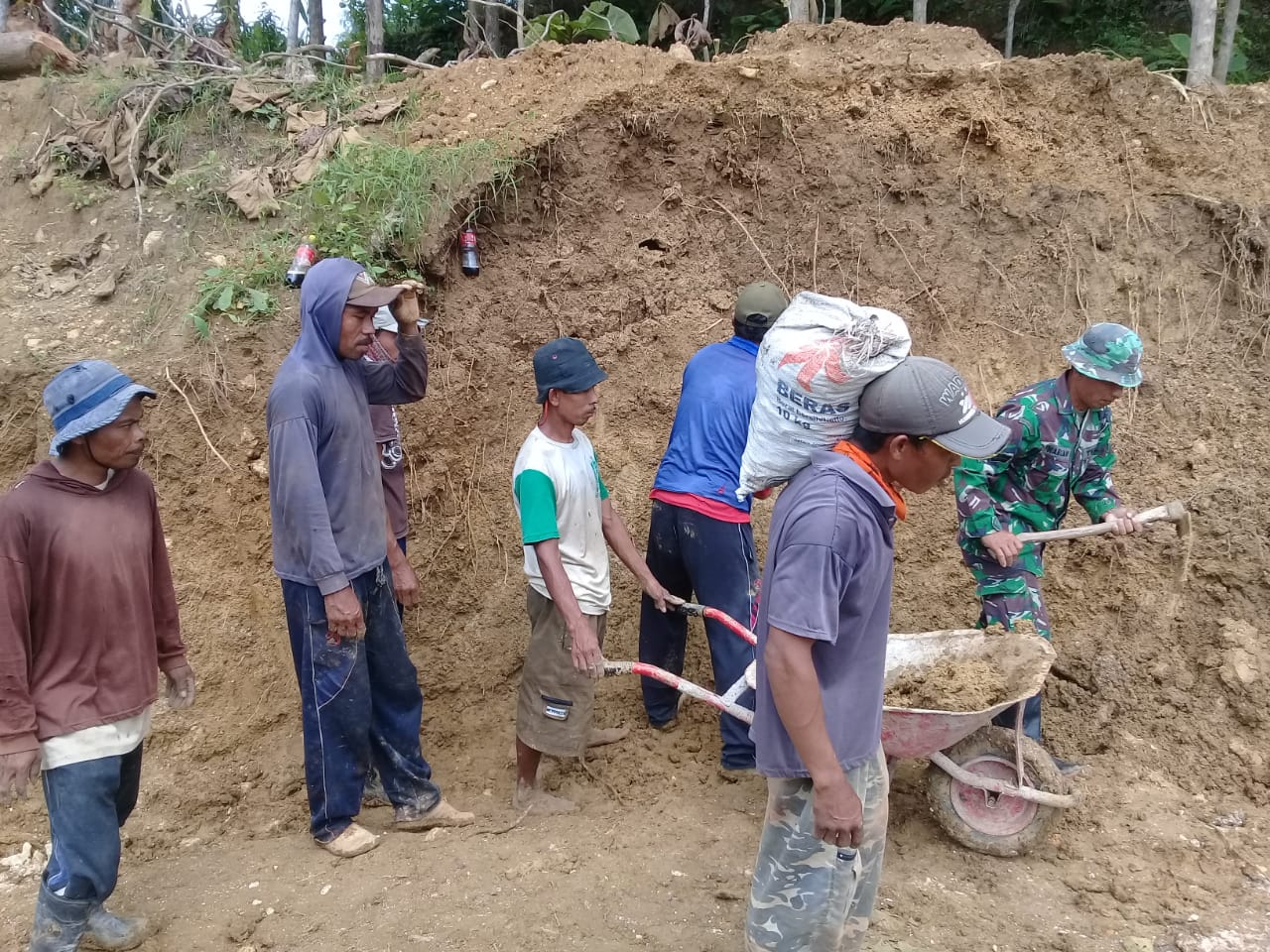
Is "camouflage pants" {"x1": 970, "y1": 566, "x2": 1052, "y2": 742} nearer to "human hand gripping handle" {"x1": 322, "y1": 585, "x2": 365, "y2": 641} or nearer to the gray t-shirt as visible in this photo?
the gray t-shirt

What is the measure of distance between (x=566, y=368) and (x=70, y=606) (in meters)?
1.93

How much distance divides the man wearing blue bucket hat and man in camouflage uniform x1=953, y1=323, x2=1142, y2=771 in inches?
131

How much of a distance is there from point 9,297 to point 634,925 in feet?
18.5

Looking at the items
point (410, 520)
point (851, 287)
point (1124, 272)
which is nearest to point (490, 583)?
point (410, 520)

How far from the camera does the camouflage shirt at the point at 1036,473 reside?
388 centimetres

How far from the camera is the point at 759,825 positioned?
4109mm

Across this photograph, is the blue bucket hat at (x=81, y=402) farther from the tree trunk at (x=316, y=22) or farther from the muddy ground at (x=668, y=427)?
the tree trunk at (x=316, y=22)

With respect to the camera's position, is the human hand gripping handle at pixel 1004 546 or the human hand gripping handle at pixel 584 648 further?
the human hand gripping handle at pixel 1004 546

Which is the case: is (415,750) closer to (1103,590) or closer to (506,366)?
(506,366)

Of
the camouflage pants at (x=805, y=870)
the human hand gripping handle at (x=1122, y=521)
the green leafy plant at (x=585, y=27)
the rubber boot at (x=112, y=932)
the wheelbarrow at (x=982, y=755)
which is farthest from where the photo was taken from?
the green leafy plant at (x=585, y=27)

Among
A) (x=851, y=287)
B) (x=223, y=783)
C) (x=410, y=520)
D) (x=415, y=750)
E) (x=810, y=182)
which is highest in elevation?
(x=810, y=182)

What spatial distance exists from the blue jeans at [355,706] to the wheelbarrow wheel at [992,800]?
228cm

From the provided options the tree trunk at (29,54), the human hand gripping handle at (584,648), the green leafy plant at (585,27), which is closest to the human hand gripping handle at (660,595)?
the human hand gripping handle at (584,648)

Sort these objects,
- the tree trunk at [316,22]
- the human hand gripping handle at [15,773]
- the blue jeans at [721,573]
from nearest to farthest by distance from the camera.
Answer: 1. the human hand gripping handle at [15,773]
2. the blue jeans at [721,573]
3. the tree trunk at [316,22]
